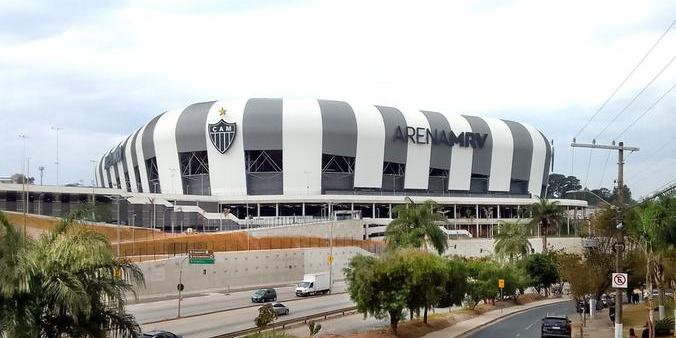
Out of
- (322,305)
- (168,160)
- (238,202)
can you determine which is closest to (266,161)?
(238,202)

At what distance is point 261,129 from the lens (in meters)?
138

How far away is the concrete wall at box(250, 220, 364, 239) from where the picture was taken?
326ft

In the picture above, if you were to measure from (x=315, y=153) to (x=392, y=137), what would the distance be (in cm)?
1607

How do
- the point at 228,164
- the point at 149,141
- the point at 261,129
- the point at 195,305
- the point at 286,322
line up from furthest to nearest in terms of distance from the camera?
the point at 149,141 → the point at 228,164 → the point at 261,129 → the point at 195,305 → the point at 286,322

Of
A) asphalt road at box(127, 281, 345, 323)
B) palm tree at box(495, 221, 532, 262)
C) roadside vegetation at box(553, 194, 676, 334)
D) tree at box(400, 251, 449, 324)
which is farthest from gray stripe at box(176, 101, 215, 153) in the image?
tree at box(400, 251, 449, 324)

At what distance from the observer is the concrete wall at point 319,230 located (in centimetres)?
9931

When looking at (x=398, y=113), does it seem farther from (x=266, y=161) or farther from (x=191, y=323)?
(x=191, y=323)

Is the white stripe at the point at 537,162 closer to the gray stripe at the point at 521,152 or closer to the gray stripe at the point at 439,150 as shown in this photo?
the gray stripe at the point at 521,152

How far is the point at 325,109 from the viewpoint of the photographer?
144m

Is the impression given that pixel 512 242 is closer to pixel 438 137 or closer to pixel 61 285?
pixel 438 137

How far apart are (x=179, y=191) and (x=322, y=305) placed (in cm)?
8913

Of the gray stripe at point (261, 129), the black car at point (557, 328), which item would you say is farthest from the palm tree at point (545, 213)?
the gray stripe at point (261, 129)

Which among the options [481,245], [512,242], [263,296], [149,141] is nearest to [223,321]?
[263,296]

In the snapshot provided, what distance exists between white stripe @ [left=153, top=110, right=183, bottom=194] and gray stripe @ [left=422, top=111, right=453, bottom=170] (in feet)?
163
